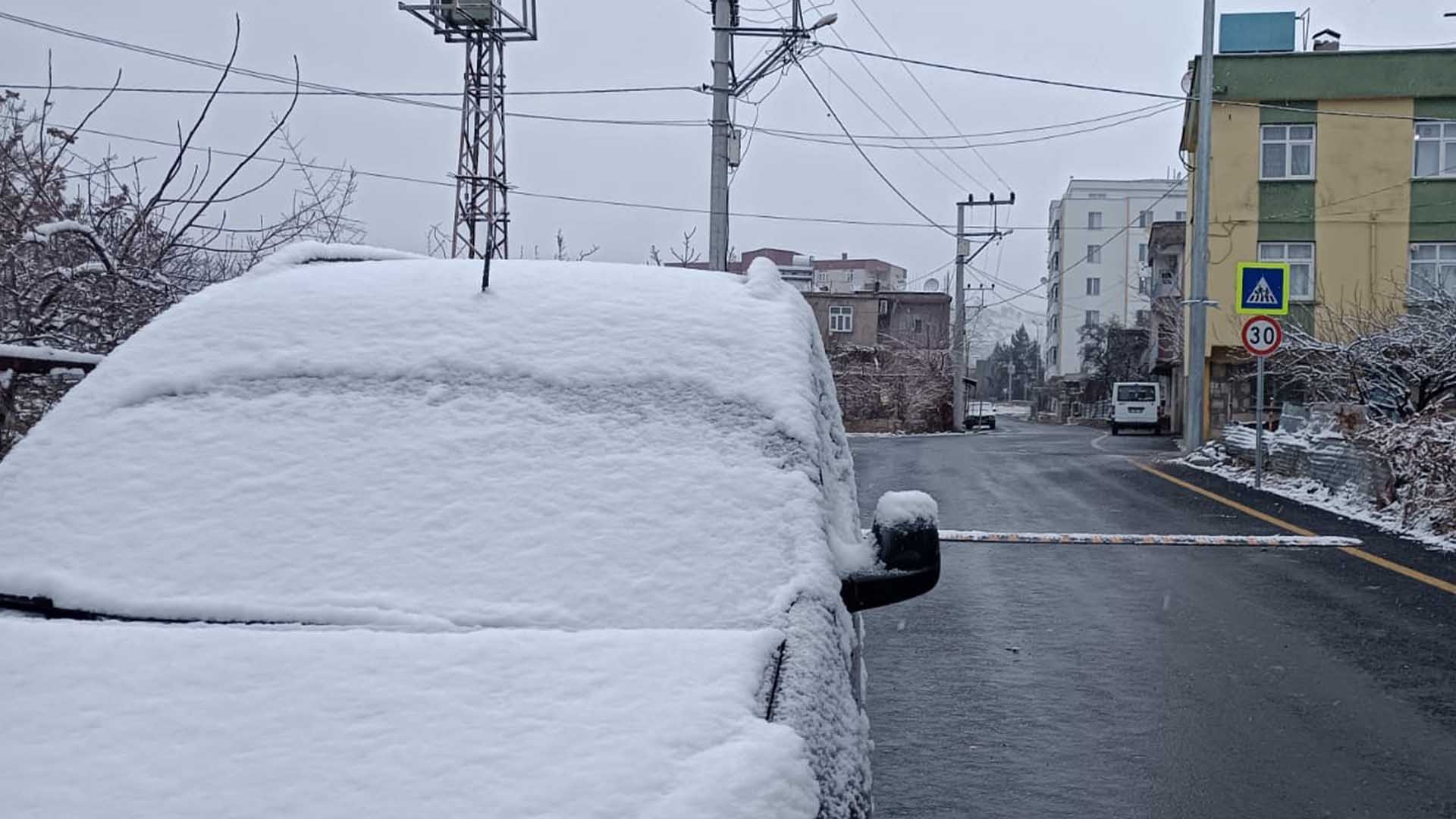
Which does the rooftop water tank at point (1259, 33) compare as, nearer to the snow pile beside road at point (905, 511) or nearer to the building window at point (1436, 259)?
the building window at point (1436, 259)

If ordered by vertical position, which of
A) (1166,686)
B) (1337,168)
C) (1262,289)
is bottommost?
(1166,686)

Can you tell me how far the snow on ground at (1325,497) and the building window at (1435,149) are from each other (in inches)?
563

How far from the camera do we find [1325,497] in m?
15.7

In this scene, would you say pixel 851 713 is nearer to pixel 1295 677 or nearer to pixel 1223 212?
pixel 1295 677

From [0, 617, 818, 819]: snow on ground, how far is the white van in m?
46.6

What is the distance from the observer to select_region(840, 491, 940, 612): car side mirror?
2.80 metres

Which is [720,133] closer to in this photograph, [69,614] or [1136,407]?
[69,614]

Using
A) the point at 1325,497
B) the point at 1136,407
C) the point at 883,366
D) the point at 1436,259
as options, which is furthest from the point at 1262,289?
the point at 883,366

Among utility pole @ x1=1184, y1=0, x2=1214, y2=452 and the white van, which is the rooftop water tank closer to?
utility pole @ x1=1184, y1=0, x2=1214, y2=452

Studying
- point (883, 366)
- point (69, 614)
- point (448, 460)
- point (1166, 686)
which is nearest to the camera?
point (69, 614)

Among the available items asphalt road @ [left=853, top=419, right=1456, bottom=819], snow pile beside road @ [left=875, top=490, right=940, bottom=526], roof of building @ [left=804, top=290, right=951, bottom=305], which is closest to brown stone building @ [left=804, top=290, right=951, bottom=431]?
roof of building @ [left=804, top=290, right=951, bottom=305]

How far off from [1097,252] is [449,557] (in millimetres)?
99758

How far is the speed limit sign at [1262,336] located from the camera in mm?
17984

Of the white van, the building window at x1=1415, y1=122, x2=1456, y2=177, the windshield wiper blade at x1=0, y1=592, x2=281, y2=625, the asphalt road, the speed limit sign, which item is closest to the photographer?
the windshield wiper blade at x1=0, y1=592, x2=281, y2=625
